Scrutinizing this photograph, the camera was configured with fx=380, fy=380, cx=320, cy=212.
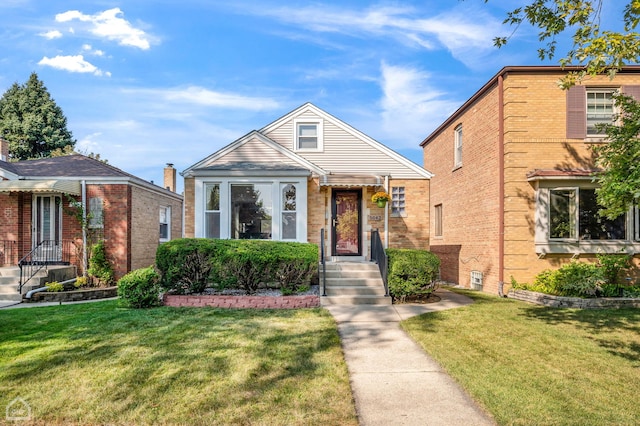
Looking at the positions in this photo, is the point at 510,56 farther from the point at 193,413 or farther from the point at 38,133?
the point at 38,133

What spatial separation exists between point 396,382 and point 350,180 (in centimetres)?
842

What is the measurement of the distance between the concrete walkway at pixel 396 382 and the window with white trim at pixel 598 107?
9045 mm

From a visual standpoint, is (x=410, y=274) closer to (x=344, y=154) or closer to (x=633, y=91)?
(x=344, y=154)

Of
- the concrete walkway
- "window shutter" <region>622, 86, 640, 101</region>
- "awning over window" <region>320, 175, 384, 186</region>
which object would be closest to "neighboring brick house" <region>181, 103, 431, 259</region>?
"awning over window" <region>320, 175, 384, 186</region>

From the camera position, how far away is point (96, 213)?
43.7ft

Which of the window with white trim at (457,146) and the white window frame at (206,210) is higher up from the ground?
the window with white trim at (457,146)

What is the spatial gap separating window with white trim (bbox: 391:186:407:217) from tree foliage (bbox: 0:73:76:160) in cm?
2667

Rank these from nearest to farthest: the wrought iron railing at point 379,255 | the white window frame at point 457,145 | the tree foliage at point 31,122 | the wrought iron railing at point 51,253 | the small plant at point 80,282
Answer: the wrought iron railing at point 379,255 < the small plant at point 80,282 < the wrought iron railing at point 51,253 < the white window frame at point 457,145 < the tree foliage at point 31,122

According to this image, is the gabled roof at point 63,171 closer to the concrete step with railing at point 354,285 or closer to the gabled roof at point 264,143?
the gabled roof at point 264,143

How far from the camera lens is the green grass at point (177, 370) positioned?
12.3ft

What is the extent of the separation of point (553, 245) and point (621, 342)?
489 cm

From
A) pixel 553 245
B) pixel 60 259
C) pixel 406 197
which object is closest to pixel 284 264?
pixel 406 197

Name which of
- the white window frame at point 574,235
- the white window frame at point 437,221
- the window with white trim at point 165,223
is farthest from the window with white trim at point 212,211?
the white window frame at point 437,221

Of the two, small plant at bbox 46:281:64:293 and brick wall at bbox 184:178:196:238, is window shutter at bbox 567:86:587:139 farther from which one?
small plant at bbox 46:281:64:293
